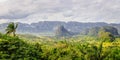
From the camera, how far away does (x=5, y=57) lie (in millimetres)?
112500

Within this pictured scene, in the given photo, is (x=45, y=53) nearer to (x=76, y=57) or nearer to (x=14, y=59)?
(x=76, y=57)

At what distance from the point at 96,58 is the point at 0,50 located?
141 feet

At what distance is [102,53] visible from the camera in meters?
125

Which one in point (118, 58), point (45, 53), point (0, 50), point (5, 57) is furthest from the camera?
point (45, 53)

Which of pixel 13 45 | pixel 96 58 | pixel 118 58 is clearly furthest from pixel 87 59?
pixel 13 45

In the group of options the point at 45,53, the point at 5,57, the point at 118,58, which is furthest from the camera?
the point at 45,53

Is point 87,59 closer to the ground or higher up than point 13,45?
closer to the ground

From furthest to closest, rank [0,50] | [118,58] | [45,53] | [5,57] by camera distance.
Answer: [45,53], [118,58], [0,50], [5,57]

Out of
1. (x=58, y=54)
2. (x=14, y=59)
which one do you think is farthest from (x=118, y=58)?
(x=14, y=59)

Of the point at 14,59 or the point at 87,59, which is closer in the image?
the point at 14,59

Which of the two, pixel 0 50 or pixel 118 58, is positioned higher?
pixel 0 50

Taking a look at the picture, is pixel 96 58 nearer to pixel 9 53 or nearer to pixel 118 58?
pixel 118 58

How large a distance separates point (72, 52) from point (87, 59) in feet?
65.6

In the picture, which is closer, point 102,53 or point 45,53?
point 102,53
